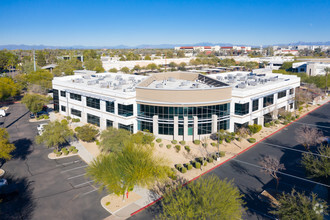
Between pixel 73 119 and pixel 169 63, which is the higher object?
pixel 169 63

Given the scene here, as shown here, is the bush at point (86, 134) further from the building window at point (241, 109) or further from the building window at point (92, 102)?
the building window at point (241, 109)

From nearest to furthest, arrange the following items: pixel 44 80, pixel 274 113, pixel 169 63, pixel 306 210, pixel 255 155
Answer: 1. pixel 306 210
2. pixel 255 155
3. pixel 274 113
4. pixel 44 80
5. pixel 169 63

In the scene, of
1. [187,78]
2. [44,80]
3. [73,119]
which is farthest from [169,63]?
[73,119]

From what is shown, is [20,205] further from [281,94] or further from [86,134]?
[281,94]

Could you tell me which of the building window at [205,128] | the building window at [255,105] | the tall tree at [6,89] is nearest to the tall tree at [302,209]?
the building window at [205,128]

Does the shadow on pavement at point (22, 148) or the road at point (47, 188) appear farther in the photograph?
the shadow on pavement at point (22, 148)

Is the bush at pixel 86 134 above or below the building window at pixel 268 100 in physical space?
below

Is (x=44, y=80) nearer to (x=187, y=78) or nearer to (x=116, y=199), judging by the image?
(x=187, y=78)
